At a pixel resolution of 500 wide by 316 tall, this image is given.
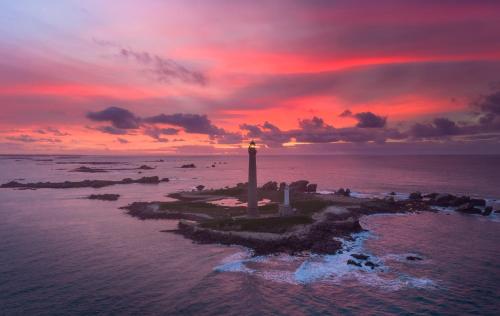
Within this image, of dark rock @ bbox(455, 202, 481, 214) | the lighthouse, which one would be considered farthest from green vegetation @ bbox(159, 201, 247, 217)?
dark rock @ bbox(455, 202, 481, 214)

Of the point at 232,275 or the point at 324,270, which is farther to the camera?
the point at 324,270

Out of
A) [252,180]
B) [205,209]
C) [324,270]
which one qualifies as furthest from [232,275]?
[205,209]

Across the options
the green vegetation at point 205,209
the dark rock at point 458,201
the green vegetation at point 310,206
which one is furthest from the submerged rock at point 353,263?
the dark rock at point 458,201

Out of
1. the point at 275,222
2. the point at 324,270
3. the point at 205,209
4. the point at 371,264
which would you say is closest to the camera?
the point at 324,270

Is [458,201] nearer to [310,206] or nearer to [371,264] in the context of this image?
→ [310,206]

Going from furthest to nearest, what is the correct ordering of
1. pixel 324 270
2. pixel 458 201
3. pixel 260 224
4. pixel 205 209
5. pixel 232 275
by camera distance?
1. pixel 458 201
2. pixel 205 209
3. pixel 260 224
4. pixel 324 270
5. pixel 232 275

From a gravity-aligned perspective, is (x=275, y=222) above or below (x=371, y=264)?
above

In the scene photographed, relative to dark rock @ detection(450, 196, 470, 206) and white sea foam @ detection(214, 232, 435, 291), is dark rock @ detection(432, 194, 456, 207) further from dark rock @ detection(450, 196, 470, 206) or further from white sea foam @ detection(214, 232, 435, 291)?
white sea foam @ detection(214, 232, 435, 291)

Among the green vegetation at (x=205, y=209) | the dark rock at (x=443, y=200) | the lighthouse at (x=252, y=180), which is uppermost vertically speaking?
the lighthouse at (x=252, y=180)

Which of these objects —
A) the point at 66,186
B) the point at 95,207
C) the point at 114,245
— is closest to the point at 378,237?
the point at 114,245

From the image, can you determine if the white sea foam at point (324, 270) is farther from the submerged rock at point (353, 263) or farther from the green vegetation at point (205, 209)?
the green vegetation at point (205, 209)
